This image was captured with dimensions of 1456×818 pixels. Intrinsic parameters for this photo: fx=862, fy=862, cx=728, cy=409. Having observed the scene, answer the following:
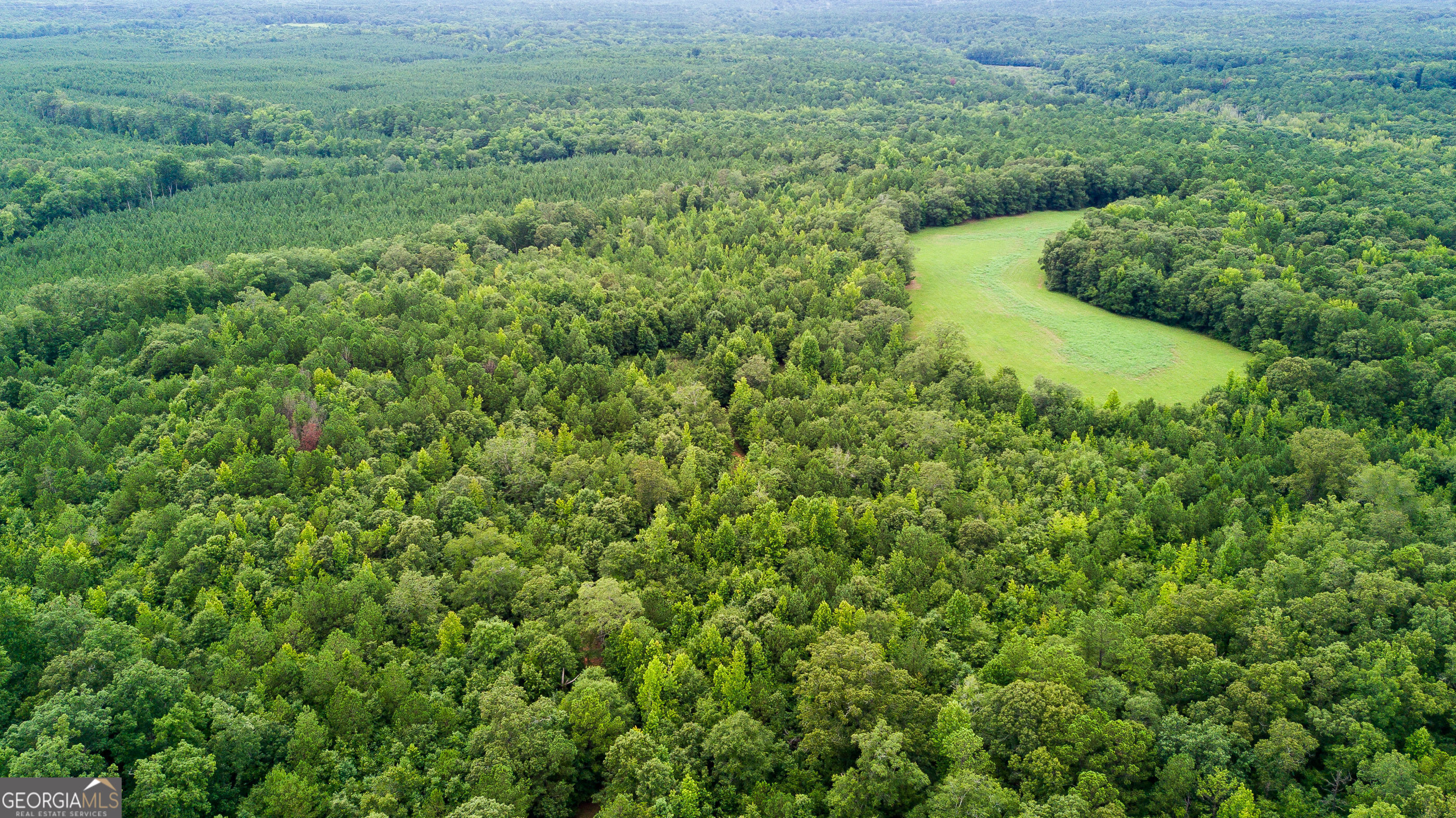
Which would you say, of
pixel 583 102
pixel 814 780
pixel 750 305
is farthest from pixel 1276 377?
pixel 583 102

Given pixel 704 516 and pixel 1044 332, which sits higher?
pixel 1044 332

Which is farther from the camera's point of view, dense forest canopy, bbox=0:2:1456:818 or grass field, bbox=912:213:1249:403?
grass field, bbox=912:213:1249:403

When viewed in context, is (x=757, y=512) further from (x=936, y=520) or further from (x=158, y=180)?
(x=158, y=180)

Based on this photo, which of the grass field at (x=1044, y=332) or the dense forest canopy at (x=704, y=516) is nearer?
the dense forest canopy at (x=704, y=516)

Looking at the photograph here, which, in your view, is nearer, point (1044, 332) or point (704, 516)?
point (704, 516)
